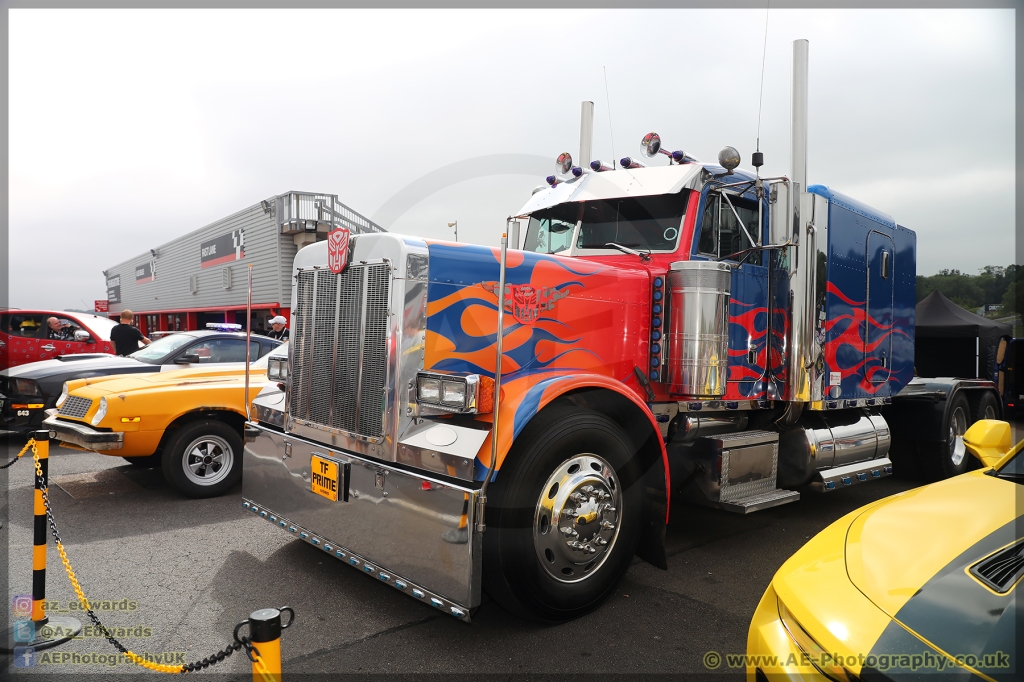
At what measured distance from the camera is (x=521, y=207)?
17.9ft

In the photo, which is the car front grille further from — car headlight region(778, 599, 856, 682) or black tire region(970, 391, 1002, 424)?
black tire region(970, 391, 1002, 424)

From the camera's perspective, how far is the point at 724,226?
4.66m

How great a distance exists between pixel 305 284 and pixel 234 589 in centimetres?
189

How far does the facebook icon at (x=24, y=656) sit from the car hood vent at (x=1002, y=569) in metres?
3.82

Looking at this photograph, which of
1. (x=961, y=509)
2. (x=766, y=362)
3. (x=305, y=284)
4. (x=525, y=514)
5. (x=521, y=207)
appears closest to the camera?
(x=961, y=509)

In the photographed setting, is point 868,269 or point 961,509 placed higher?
point 868,269

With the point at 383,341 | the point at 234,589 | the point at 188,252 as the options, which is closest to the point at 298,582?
the point at 234,589

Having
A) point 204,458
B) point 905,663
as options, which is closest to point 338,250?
point 204,458

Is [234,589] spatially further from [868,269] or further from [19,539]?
[868,269]

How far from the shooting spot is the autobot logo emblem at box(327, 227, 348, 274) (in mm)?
3734

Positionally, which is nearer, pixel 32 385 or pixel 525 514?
pixel 525 514

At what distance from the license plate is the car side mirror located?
3221 millimetres

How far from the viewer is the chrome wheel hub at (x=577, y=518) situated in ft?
10.6

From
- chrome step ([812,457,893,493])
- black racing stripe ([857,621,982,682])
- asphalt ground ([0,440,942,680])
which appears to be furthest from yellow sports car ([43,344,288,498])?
black racing stripe ([857,621,982,682])
